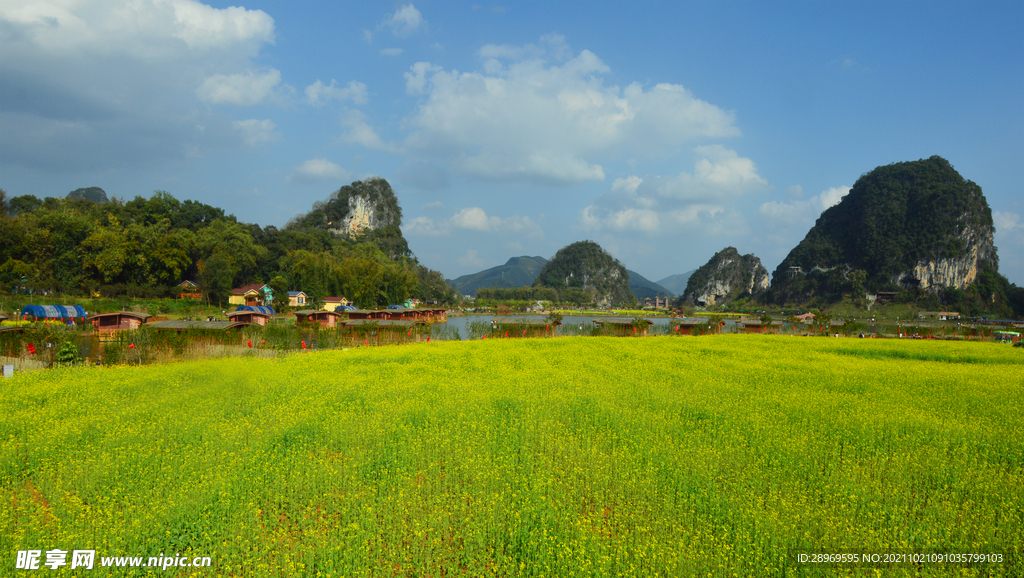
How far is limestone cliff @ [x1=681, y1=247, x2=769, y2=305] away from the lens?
493 feet

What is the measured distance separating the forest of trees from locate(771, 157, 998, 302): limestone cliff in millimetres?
97971

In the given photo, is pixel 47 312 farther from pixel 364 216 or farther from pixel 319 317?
pixel 364 216

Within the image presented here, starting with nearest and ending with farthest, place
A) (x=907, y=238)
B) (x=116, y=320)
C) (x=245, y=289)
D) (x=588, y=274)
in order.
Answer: (x=116, y=320), (x=245, y=289), (x=907, y=238), (x=588, y=274)

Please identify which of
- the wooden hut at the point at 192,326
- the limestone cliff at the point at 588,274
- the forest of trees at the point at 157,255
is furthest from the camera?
the limestone cliff at the point at 588,274

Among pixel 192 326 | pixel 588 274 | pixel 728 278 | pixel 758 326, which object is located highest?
pixel 588 274

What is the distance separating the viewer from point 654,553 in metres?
4.42

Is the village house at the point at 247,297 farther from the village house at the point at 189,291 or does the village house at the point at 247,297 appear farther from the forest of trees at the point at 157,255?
the village house at the point at 189,291

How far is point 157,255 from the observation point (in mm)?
56375

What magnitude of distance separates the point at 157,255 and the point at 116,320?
30.1 meters

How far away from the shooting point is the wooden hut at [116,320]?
30.9 metres

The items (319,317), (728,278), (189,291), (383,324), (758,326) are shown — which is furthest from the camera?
(728,278)

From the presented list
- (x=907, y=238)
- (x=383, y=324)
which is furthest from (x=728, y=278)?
(x=383, y=324)

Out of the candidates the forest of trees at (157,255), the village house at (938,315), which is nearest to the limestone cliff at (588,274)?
the village house at (938,315)

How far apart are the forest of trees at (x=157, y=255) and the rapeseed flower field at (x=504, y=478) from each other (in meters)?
54.8
